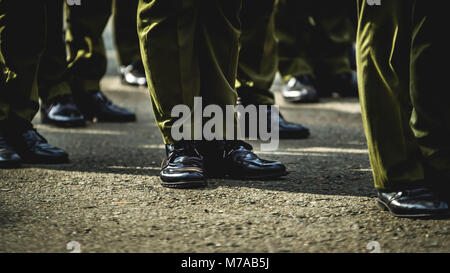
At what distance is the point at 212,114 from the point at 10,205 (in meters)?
0.75

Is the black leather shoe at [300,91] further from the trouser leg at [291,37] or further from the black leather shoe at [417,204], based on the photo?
the black leather shoe at [417,204]

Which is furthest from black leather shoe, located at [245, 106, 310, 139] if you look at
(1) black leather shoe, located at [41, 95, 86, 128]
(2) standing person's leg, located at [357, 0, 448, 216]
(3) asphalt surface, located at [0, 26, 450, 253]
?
(2) standing person's leg, located at [357, 0, 448, 216]

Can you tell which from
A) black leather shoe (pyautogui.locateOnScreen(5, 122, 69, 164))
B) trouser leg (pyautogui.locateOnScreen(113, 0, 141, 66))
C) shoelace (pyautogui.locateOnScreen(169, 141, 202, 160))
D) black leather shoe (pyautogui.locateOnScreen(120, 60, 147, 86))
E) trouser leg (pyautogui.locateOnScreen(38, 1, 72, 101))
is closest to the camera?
shoelace (pyautogui.locateOnScreen(169, 141, 202, 160))

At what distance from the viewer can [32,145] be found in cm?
276

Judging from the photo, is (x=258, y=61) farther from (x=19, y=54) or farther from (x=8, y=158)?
(x=8, y=158)

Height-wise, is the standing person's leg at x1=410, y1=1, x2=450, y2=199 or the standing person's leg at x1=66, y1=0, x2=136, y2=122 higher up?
the standing person's leg at x1=410, y1=1, x2=450, y2=199

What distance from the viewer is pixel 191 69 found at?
229cm

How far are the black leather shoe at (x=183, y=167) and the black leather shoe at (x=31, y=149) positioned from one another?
0.63m

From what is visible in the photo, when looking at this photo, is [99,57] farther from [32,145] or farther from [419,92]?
[419,92]

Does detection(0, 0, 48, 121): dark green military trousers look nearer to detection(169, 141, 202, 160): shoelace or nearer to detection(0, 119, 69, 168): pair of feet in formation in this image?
detection(0, 119, 69, 168): pair of feet in formation

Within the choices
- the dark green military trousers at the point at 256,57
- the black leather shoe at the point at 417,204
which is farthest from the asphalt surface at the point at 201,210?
the dark green military trousers at the point at 256,57

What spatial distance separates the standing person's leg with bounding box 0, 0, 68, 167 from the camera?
269cm

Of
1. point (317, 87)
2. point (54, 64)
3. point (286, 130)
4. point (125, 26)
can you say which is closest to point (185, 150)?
point (286, 130)

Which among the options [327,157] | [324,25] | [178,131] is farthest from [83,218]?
[324,25]
